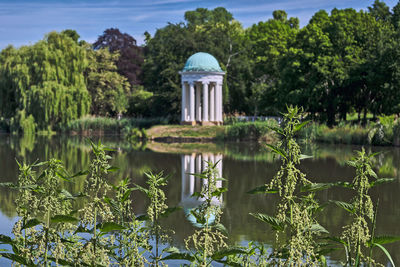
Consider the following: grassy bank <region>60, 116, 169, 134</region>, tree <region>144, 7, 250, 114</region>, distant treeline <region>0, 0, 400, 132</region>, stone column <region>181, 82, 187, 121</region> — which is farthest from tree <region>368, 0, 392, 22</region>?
grassy bank <region>60, 116, 169, 134</region>

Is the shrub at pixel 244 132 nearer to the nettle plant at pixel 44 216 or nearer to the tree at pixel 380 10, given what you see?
the tree at pixel 380 10

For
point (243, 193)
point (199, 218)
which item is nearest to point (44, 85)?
point (243, 193)

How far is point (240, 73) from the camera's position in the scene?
51.5 metres

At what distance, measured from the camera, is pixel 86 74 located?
56.6 meters

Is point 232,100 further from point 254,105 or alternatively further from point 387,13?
point 387,13

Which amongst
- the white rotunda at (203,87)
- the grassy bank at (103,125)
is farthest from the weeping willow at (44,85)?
the white rotunda at (203,87)

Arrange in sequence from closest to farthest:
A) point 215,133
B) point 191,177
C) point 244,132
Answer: point 191,177, point 244,132, point 215,133

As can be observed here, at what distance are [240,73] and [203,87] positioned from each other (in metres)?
6.49

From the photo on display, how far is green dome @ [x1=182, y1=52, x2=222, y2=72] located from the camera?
45250mm

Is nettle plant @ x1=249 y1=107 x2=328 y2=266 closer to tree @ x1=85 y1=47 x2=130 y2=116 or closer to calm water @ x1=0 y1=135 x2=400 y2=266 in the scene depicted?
calm water @ x1=0 y1=135 x2=400 y2=266

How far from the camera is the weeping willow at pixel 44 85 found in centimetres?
4412

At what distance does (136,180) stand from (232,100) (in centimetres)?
3834

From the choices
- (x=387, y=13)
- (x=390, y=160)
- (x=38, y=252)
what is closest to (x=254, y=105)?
(x=387, y=13)

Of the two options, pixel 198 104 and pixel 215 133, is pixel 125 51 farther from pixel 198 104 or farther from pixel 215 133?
pixel 215 133
